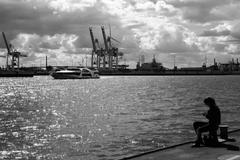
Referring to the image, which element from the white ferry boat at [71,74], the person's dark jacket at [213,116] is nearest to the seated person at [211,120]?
the person's dark jacket at [213,116]

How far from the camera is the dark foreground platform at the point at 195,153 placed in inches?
470

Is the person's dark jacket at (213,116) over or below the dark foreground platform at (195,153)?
over

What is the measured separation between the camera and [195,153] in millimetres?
12625

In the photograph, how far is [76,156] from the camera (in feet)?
57.4

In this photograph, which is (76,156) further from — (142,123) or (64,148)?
(142,123)

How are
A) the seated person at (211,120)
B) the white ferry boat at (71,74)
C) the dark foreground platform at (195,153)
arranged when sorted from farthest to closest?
the white ferry boat at (71,74), the seated person at (211,120), the dark foreground platform at (195,153)

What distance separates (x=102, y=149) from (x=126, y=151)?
1.33 metres

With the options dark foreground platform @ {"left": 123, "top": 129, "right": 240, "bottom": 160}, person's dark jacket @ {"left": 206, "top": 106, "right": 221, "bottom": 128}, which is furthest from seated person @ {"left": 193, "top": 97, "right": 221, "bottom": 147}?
dark foreground platform @ {"left": 123, "top": 129, "right": 240, "bottom": 160}

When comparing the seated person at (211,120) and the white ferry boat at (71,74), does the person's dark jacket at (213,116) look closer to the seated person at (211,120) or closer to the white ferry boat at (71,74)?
the seated person at (211,120)

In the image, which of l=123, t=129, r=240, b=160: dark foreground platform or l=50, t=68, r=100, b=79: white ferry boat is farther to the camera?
l=50, t=68, r=100, b=79: white ferry boat

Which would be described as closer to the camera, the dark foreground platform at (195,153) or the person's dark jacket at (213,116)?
the dark foreground platform at (195,153)

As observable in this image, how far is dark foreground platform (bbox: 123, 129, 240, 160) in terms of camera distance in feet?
39.2

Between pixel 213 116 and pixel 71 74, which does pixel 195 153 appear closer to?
pixel 213 116

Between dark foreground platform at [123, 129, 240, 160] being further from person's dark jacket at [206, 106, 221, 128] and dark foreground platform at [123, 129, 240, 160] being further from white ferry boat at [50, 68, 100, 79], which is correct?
white ferry boat at [50, 68, 100, 79]
